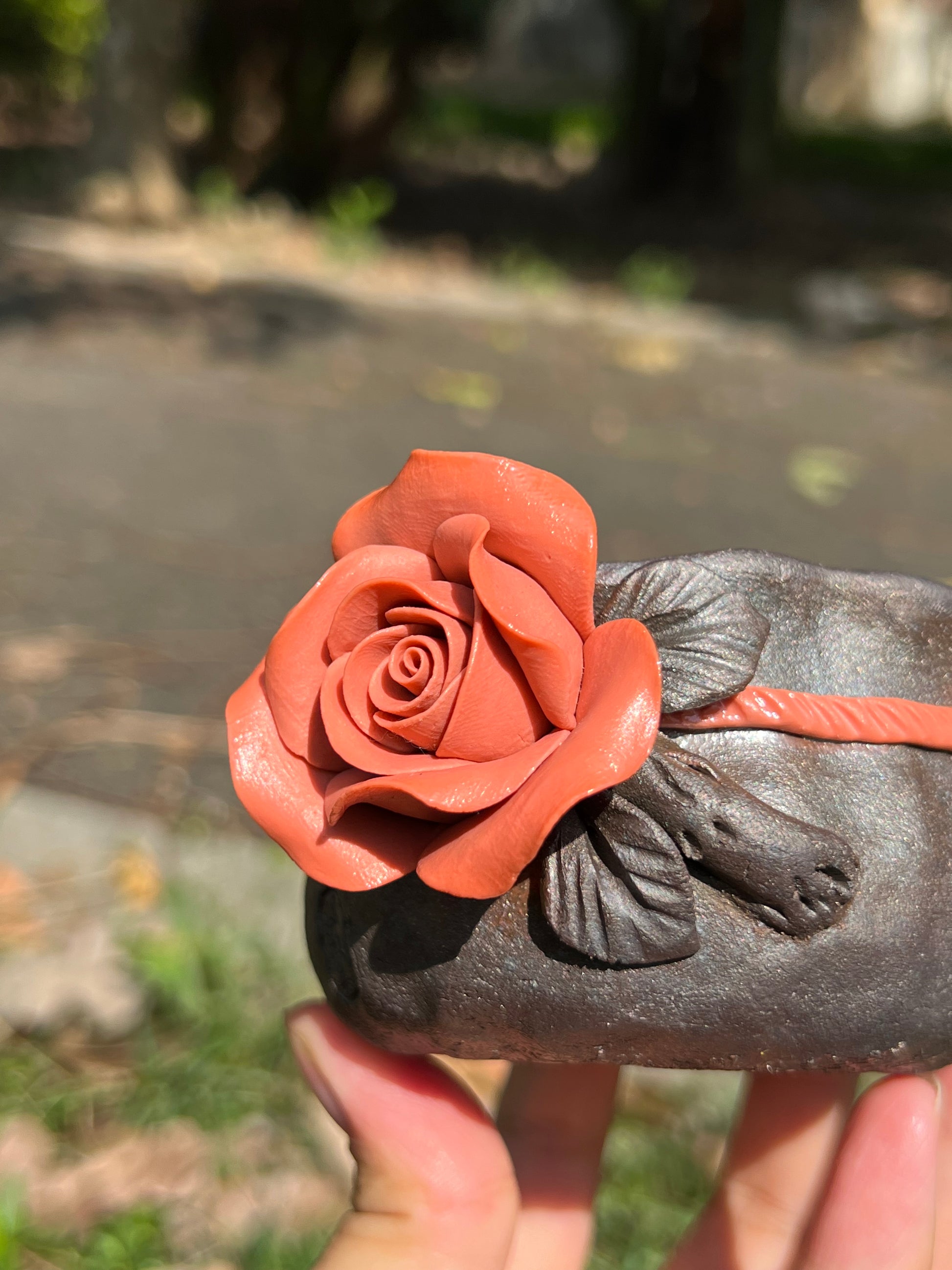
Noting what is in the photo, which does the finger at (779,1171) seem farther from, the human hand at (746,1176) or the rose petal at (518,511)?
the rose petal at (518,511)

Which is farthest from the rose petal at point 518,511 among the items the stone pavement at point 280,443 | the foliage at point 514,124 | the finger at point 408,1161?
the foliage at point 514,124

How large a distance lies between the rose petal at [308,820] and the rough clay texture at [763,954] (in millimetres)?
124

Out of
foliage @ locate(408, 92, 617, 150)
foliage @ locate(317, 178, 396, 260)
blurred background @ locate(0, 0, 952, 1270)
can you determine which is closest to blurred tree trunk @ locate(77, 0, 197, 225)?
blurred background @ locate(0, 0, 952, 1270)

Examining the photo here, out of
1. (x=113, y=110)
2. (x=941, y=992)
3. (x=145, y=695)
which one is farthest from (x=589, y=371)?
(x=941, y=992)

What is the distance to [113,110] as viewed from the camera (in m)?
7.99

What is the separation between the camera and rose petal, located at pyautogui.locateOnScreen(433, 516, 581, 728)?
1159mm

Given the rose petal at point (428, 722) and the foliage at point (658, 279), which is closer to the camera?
the rose petal at point (428, 722)

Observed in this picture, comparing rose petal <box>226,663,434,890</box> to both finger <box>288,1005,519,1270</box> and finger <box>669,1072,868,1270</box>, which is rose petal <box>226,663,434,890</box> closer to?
finger <box>288,1005,519,1270</box>

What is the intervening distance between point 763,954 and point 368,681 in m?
0.60

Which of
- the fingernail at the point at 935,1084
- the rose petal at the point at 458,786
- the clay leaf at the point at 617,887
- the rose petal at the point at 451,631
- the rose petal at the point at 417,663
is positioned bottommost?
the fingernail at the point at 935,1084

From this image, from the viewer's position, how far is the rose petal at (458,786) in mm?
1154

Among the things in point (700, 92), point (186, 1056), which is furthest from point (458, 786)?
point (700, 92)

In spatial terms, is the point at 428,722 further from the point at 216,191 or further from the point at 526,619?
the point at 216,191

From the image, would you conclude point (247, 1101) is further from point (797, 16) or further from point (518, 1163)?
point (797, 16)
